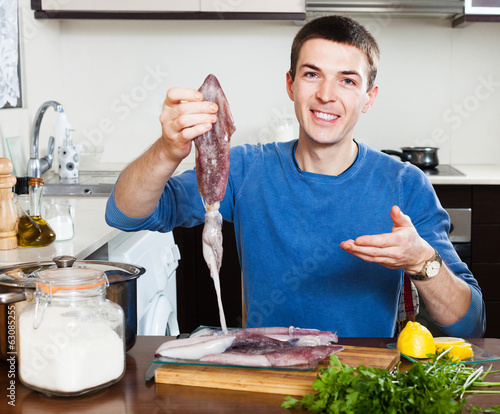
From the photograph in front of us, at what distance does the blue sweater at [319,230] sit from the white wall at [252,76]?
6.23 feet

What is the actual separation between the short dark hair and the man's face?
0.02 m

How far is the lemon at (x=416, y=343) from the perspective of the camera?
1.09 metres

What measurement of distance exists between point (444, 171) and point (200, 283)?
1.32 m

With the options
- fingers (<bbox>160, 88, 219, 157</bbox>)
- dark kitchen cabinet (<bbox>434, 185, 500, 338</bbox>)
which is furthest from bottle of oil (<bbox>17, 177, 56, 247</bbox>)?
dark kitchen cabinet (<bbox>434, 185, 500, 338</bbox>)

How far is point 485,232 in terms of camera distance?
9.84ft

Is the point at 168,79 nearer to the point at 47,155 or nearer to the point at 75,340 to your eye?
the point at 47,155

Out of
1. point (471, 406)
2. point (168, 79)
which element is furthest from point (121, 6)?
point (471, 406)

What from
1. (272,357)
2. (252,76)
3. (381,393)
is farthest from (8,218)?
(252,76)

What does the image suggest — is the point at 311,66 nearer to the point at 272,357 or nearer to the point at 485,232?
the point at 272,357

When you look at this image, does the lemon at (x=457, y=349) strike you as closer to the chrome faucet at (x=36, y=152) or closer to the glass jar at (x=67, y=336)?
the glass jar at (x=67, y=336)

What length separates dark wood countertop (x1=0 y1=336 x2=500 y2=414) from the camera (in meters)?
0.91

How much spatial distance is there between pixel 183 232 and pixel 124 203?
1616mm

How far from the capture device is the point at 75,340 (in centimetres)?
93

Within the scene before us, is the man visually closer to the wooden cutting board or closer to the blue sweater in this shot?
the blue sweater
